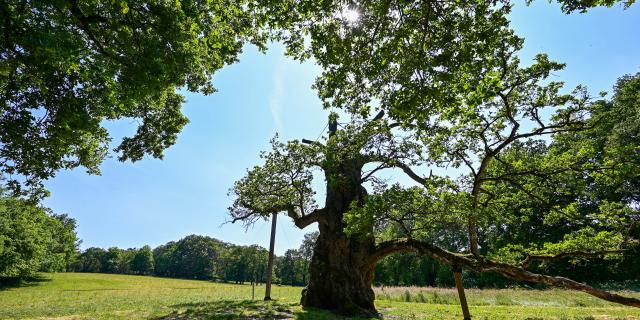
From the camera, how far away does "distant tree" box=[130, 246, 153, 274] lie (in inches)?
4021

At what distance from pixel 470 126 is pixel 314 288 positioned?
973 centimetres

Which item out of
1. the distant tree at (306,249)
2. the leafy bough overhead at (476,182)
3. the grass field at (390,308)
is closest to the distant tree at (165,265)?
the distant tree at (306,249)

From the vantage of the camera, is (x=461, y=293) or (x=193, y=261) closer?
(x=461, y=293)

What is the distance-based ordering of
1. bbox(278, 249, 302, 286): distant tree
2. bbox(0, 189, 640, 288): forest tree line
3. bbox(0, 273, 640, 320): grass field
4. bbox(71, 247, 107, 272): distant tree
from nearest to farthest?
1. bbox(0, 273, 640, 320): grass field
2. bbox(0, 189, 640, 288): forest tree line
3. bbox(278, 249, 302, 286): distant tree
4. bbox(71, 247, 107, 272): distant tree

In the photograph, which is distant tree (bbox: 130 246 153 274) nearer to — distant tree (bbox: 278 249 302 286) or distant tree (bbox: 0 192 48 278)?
distant tree (bbox: 278 249 302 286)

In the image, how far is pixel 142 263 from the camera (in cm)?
10225

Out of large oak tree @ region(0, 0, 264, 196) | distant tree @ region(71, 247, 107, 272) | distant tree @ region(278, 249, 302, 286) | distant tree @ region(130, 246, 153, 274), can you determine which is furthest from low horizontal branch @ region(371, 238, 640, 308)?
distant tree @ region(71, 247, 107, 272)

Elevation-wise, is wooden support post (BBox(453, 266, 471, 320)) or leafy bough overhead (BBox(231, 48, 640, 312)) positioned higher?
leafy bough overhead (BBox(231, 48, 640, 312))

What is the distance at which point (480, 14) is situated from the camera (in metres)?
5.68

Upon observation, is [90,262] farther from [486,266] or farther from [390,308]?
[486,266]

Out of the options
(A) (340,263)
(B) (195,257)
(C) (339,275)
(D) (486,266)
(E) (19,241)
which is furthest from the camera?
(B) (195,257)

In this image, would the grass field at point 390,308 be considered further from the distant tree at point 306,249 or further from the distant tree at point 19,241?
the distant tree at point 306,249

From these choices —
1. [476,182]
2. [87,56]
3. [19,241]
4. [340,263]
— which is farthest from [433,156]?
[19,241]

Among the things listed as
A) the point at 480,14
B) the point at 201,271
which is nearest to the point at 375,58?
the point at 480,14
